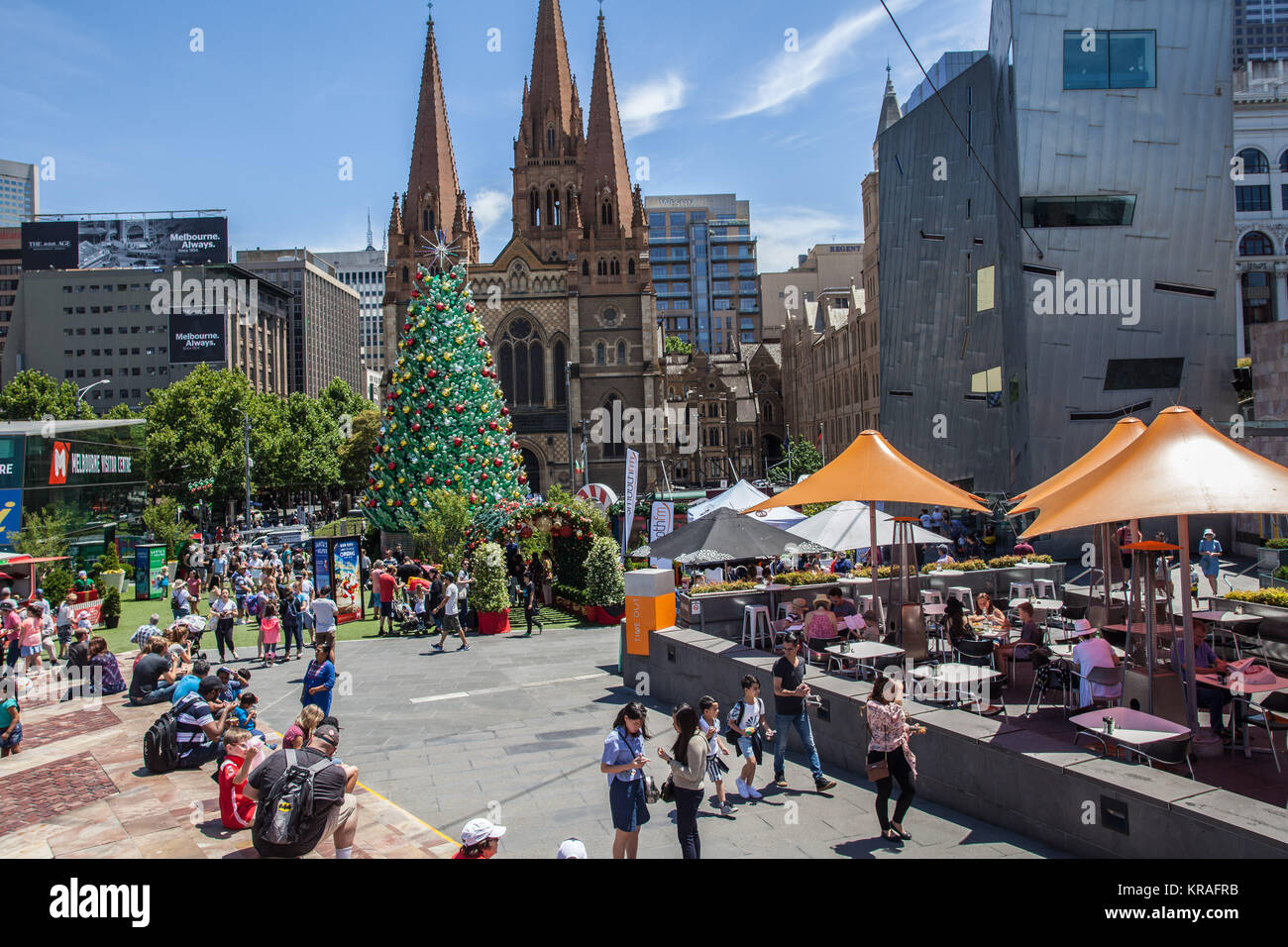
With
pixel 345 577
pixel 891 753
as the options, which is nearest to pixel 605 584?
pixel 345 577

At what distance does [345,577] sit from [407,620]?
300 cm

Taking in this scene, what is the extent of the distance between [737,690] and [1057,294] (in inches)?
898

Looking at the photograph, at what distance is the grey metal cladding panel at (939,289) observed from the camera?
3291 cm

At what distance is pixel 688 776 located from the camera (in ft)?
22.2

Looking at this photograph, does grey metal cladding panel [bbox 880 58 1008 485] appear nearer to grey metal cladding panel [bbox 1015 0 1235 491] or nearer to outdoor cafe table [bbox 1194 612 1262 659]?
grey metal cladding panel [bbox 1015 0 1235 491]

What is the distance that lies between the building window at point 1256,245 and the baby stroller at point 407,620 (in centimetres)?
5434

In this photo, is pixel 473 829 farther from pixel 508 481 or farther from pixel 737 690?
pixel 508 481

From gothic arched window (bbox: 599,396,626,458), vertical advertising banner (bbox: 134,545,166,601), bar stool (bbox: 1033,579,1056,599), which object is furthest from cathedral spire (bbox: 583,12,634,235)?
bar stool (bbox: 1033,579,1056,599)

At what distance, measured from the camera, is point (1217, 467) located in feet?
27.0

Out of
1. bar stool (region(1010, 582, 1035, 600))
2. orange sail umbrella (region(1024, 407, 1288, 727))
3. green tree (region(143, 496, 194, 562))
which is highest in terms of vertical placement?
orange sail umbrella (region(1024, 407, 1288, 727))

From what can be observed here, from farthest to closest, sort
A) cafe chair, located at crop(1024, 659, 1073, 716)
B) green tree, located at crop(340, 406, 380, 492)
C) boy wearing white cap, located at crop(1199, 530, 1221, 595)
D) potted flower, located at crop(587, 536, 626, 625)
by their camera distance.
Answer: green tree, located at crop(340, 406, 380, 492)
potted flower, located at crop(587, 536, 626, 625)
boy wearing white cap, located at crop(1199, 530, 1221, 595)
cafe chair, located at crop(1024, 659, 1073, 716)

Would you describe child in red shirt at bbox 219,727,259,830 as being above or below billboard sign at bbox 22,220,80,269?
below

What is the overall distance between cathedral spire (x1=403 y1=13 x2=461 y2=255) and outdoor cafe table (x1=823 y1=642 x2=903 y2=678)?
2365 inches

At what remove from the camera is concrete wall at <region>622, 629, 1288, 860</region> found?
5602mm
